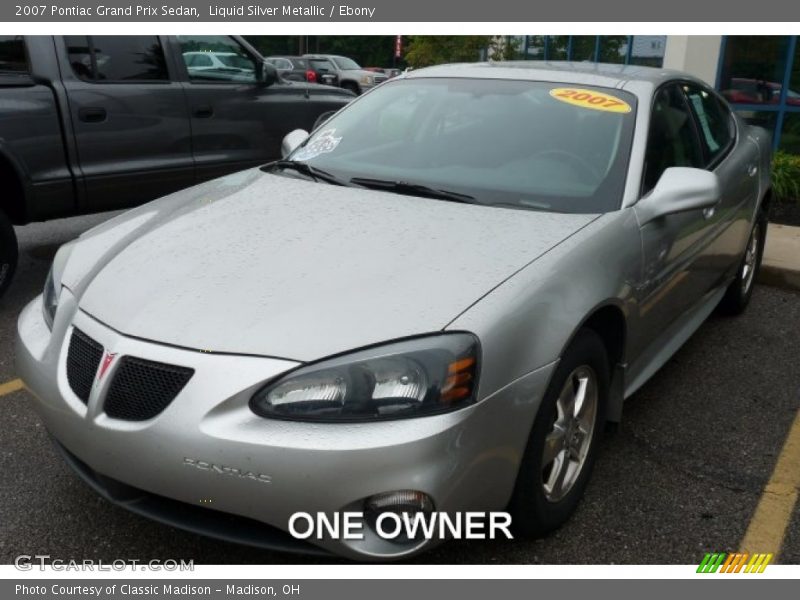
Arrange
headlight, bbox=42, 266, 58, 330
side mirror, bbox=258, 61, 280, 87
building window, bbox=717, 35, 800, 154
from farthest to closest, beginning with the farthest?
1. building window, bbox=717, 35, 800, 154
2. side mirror, bbox=258, 61, 280, 87
3. headlight, bbox=42, 266, 58, 330

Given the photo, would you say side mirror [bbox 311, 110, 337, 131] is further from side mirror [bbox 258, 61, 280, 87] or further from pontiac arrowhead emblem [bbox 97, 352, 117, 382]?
pontiac arrowhead emblem [bbox 97, 352, 117, 382]

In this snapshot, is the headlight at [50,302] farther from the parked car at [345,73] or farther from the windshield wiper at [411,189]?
the parked car at [345,73]

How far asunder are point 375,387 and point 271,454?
323 millimetres

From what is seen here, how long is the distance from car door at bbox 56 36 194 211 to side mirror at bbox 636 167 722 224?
3.79 m

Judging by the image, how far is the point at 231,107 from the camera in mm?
6371

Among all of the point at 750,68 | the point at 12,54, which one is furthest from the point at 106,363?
the point at 750,68

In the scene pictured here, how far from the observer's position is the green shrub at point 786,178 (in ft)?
26.6

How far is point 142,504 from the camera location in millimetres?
2357

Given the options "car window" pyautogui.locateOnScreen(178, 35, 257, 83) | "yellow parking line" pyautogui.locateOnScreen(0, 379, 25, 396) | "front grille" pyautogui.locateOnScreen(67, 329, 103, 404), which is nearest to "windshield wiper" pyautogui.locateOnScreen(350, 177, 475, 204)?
"front grille" pyautogui.locateOnScreen(67, 329, 103, 404)

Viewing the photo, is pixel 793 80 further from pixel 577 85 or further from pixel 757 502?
pixel 757 502

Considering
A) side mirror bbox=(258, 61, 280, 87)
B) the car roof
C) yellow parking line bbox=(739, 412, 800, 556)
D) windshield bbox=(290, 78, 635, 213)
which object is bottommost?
yellow parking line bbox=(739, 412, 800, 556)

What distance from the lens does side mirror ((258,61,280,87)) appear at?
262 inches

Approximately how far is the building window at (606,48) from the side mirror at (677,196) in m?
9.94

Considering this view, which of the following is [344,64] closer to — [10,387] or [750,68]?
[750,68]
